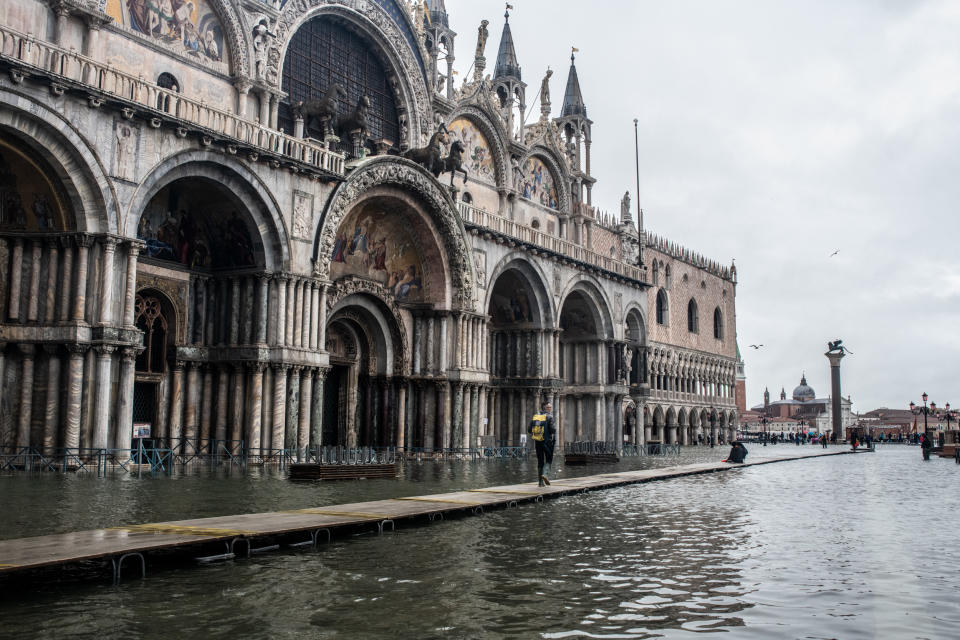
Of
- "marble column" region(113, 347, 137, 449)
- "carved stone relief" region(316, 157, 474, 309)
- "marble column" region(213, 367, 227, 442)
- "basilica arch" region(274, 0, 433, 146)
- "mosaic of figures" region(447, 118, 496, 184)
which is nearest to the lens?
"marble column" region(113, 347, 137, 449)

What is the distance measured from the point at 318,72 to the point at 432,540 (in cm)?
2510

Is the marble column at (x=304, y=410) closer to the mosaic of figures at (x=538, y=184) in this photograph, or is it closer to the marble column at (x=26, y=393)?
the marble column at (x=26, y=393)

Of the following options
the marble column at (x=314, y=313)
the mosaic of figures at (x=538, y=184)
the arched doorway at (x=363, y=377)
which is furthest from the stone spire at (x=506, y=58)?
the marble column at (x=314, y=313)

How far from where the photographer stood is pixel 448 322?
33.8m

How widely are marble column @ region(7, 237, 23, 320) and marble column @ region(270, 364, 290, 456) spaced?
23.1 ft

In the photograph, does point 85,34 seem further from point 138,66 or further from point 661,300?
point 661,300

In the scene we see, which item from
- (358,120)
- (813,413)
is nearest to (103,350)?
(358,120)

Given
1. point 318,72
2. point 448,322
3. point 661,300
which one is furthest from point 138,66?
point 661,300

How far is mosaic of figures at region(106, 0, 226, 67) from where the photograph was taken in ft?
82.9

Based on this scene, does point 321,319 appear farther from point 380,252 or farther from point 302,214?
point 380,252

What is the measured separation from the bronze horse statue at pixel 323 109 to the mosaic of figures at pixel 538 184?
1448 cm

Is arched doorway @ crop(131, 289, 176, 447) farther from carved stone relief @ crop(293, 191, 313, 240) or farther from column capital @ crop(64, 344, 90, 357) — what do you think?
column capital @ crop(64, 344, 90, 357)

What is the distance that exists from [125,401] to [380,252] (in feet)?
41.7

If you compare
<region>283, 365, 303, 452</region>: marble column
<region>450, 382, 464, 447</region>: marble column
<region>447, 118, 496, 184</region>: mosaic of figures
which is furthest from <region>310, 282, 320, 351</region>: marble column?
<region>447, 118, 496, 184</region>: mosaic of figures
